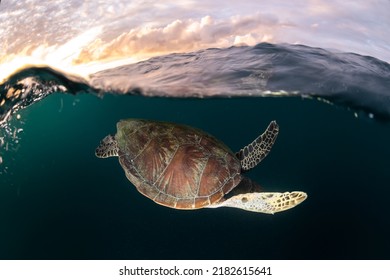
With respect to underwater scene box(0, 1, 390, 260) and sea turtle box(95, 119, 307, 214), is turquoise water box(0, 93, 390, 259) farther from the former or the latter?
sea turtle box(95, 119, 307, 214)

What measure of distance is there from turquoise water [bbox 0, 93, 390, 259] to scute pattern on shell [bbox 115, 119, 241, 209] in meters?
8.49

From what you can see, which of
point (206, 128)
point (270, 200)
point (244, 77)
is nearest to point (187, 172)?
point (270, 200)

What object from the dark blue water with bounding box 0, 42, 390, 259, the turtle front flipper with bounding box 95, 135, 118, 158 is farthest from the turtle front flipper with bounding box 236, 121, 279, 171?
the dark blue water with bounding box 0, 42, 390, 259

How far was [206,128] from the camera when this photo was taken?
25.3 meters

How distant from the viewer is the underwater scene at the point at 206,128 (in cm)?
687

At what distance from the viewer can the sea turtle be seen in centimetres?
489

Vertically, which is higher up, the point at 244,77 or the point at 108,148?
the point at 244,77

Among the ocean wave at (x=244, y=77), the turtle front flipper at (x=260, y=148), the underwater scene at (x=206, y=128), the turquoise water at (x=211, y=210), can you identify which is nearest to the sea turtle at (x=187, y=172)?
the turtle front flipper at (x=260, y=148)

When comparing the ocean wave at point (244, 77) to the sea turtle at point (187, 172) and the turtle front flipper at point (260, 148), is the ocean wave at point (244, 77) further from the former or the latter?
the sea turtle at point (187, 172)

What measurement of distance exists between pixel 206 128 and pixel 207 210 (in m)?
11.2

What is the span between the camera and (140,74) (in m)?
8.51

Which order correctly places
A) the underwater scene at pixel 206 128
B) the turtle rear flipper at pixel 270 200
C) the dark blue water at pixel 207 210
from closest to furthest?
the turtle rear flipper at pixel 270 200 < the underwater scene at pixel 206 128 < the dark blue water at pixel 207 210

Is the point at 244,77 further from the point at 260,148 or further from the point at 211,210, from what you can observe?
the point at 211,210

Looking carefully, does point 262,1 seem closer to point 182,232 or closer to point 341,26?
point 341,26
